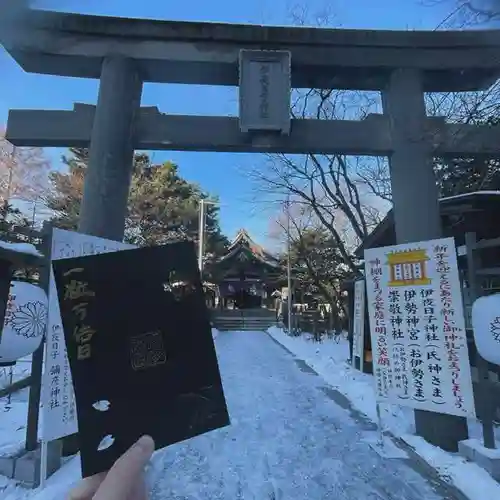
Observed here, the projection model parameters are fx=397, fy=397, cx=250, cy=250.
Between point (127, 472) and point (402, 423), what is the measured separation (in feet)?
17.8

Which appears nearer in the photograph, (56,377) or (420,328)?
(56,377)

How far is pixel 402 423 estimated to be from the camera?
5461 mm

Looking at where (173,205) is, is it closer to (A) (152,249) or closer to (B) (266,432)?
(B) (266,432)

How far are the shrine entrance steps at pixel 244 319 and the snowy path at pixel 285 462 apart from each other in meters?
17.1

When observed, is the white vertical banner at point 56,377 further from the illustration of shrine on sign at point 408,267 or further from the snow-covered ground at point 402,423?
the snow-covered ground at point 402,423

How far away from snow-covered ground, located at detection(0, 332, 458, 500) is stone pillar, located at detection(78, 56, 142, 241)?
2631 mm

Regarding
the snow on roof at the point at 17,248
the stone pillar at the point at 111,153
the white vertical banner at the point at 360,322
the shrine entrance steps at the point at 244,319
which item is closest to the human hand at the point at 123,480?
the snow on roof at the point at 17,248

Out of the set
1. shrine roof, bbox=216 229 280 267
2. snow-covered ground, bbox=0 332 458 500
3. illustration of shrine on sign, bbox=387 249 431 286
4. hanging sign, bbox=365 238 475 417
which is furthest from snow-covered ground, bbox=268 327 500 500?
shrine roof, bbox=216 229 280 267

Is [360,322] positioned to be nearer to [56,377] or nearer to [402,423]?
[402,423]

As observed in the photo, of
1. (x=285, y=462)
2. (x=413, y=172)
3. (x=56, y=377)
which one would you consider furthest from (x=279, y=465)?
(x=413, y=172)

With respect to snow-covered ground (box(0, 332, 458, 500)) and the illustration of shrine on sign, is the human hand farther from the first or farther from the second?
the illustration of shrine on sign

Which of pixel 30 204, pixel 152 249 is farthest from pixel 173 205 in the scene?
pixel 152 249

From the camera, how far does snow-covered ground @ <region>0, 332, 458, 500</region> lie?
3648 mm

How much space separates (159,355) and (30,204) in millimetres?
20354
